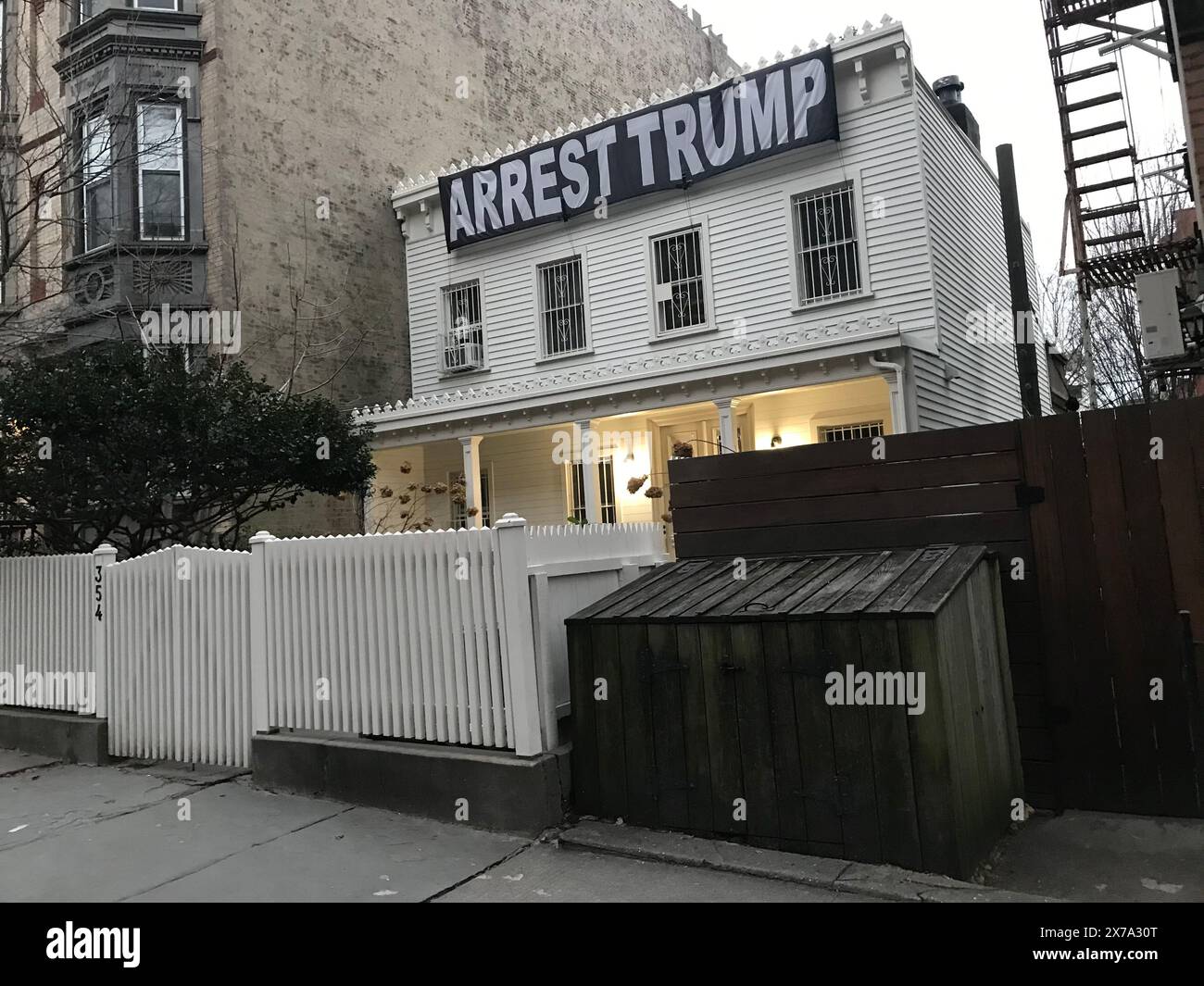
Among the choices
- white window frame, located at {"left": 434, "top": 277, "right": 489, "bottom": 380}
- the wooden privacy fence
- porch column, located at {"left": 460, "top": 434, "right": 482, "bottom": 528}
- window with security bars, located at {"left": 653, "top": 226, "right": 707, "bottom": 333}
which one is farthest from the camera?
white window frame, located at {"left": 434, "top": 277, "right": 489, "bottom": 380}

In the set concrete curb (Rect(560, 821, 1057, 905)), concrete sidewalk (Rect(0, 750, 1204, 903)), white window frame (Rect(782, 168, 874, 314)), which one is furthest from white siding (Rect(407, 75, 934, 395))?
concrete curb (Rect(560, 821, 1057, 905))

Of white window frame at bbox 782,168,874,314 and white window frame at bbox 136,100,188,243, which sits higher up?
white window frame at bbox 136,100,188,243

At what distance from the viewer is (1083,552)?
563 centimetres

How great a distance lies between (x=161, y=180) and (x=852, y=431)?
12.7 metres

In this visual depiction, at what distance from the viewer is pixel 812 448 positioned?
643 cm

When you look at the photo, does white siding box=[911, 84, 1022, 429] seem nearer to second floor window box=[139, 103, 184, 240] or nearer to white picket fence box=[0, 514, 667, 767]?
white picket fence box=[0, 514, 667, 767]

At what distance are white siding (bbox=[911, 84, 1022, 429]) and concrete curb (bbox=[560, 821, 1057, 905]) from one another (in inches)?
326

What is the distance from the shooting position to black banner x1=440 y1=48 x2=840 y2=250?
1356 centimetres

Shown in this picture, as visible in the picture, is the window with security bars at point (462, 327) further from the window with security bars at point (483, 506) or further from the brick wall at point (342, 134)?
the window with security bars at point (483, 506)

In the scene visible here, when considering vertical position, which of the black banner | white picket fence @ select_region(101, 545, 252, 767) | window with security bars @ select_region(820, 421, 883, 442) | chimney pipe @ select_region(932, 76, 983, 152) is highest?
chimney pipe @ select_region(932, 76, 983, 152)

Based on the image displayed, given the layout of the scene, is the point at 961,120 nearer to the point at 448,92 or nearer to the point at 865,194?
the point at 865,194

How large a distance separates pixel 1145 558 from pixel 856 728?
2364 mm
